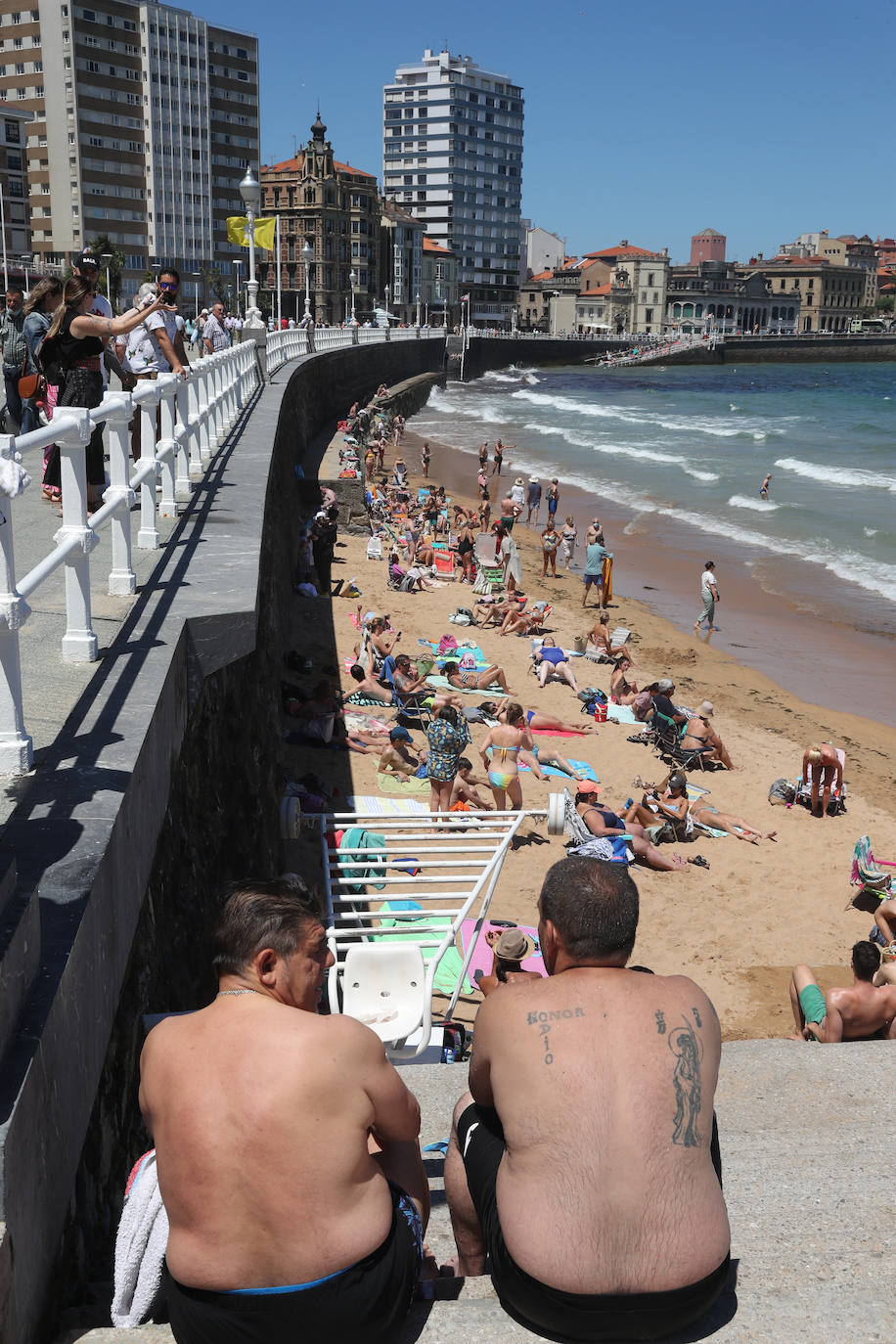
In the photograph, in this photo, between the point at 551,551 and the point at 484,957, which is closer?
the point at 484,957

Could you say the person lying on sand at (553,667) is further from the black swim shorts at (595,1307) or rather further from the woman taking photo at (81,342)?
the black swim shorts at (595,1307)

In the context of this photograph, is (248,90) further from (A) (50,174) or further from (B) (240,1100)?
(B) (240,1100)

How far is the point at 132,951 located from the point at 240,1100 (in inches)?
53.7

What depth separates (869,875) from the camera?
8.88 meters

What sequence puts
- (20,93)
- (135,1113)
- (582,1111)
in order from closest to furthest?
(582,1111), (135,1113), (20,93)

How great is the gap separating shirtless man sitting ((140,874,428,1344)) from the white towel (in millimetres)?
169

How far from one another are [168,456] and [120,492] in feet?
7.50

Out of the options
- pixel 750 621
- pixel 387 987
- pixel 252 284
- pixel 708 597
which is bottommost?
pixel 750 621

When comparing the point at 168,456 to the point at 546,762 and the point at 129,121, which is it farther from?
the point at 129,121

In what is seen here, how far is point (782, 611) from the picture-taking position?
19.1 meters

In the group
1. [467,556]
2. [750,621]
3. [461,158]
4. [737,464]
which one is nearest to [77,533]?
[750,621]

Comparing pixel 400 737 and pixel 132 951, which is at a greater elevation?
pixel 132 951

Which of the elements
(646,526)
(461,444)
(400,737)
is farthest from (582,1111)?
(461,444)

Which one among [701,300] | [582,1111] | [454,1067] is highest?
[701,300]
